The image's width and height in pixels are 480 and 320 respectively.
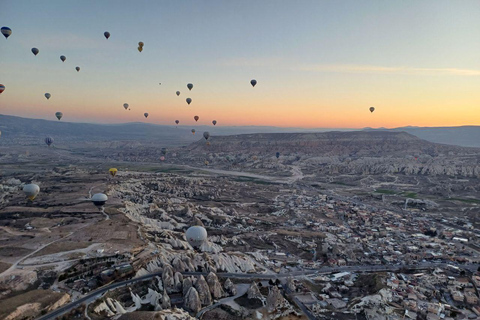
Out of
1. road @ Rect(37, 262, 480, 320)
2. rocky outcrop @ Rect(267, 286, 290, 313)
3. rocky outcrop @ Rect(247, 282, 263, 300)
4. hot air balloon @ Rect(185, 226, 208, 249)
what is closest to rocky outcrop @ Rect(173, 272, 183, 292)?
road @ Rect(37, 262, 480, 320)

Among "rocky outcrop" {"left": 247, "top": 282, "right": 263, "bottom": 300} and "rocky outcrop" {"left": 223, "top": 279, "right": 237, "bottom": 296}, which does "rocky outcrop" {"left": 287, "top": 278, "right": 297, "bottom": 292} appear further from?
"rocky outcrop" {"left": 223, "top": 279, "right": 237, "bottom": 296}

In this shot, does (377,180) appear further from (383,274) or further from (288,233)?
(383,274)

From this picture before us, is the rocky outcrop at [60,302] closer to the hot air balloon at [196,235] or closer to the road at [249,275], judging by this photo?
the road at [249,275]

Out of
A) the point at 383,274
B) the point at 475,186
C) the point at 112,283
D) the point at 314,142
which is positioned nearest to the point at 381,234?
the point at 383,274

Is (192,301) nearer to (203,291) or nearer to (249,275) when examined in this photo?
(203,291)

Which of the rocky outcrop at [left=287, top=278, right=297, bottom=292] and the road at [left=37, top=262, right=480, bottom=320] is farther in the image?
the rocky outcrop at [left=287, top=278, right=297, bottom=292]

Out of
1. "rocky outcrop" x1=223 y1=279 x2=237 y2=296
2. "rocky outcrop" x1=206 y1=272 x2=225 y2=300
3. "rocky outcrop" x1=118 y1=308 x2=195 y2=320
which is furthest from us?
"rocky outcrop" x1=223 y1=279 x2=237 y2=296

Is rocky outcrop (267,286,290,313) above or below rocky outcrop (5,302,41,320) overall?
below
